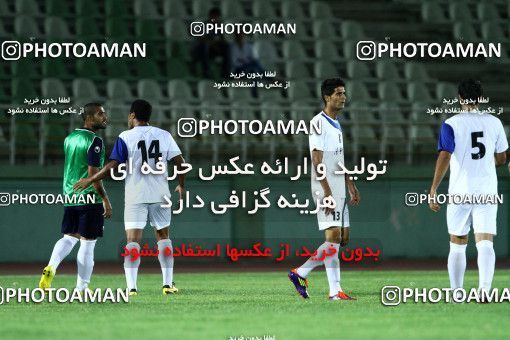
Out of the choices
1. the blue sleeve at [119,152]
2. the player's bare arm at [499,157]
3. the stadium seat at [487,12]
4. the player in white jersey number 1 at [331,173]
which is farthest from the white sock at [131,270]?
the stadium seat at [487,12]

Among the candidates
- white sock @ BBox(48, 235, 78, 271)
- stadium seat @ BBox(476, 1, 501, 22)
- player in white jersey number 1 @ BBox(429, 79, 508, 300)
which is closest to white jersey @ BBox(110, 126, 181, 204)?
white sock @ BBox(48, 235, 78, 271)

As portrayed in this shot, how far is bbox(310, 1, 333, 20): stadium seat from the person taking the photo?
83.0ft

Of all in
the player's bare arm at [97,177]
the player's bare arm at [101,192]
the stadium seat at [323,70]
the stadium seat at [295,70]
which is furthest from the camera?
the stadium seat at [323,70]

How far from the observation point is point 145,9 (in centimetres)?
2359

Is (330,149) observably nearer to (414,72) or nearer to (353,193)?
(353,193)

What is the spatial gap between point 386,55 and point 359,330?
1545 centimetres

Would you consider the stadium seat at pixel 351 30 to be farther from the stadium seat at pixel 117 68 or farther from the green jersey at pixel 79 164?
the green jersey at pixel 79 164

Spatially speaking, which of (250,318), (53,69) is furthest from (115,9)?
(250,318)

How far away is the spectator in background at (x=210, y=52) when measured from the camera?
21.7 m

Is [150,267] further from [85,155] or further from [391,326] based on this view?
[391,326]

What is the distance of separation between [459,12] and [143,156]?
601 inches

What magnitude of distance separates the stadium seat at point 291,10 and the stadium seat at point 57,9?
4.02 m

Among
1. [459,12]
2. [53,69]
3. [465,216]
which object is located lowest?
[465,216]

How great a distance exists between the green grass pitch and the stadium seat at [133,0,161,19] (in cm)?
985
